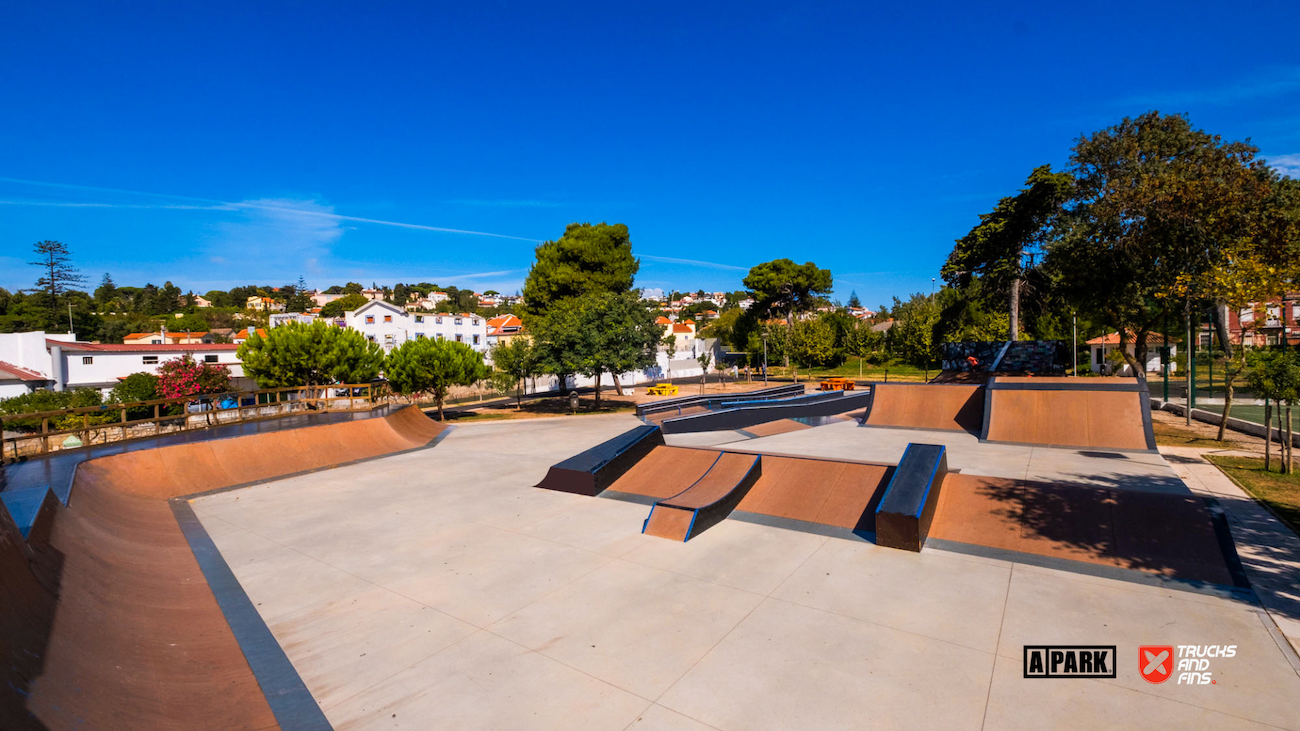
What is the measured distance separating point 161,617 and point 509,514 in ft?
14.9

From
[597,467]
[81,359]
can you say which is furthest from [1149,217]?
[81,359]

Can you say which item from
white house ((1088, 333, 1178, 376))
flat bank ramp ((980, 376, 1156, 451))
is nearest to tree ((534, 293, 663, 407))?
flat bank ramp ((980, 376, 1156, 451))

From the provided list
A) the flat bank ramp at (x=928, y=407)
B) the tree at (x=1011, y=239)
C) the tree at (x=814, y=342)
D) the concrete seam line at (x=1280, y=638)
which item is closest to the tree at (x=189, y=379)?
the flat bank ramp at (x=928, y=407)

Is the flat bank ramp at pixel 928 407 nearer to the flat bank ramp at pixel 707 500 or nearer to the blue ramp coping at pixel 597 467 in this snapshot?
the flat bank ramp at pixel 707 500

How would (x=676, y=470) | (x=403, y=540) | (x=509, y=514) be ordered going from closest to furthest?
(x=403, y=540) < (x=509, y=514) < (x=676, y=470)

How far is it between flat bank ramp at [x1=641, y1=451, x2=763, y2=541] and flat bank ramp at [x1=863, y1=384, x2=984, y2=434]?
8598 millimetres

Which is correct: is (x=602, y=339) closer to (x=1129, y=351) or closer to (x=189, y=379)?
(x=189, y=379)

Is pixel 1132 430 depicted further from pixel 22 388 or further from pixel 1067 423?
pixel 22 388

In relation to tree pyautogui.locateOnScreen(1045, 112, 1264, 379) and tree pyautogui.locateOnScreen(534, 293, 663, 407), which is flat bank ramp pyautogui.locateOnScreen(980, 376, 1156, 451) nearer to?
tree pyautogui.locateOnScreen(1045, 112, 1264, 379)

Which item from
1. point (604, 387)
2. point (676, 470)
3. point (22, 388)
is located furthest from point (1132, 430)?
point (22, 388)

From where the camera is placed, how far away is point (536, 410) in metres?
30.3

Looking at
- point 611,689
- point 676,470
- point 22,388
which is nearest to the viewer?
point 611,689

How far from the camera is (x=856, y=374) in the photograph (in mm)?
49375

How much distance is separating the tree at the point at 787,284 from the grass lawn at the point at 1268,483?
161 ft
